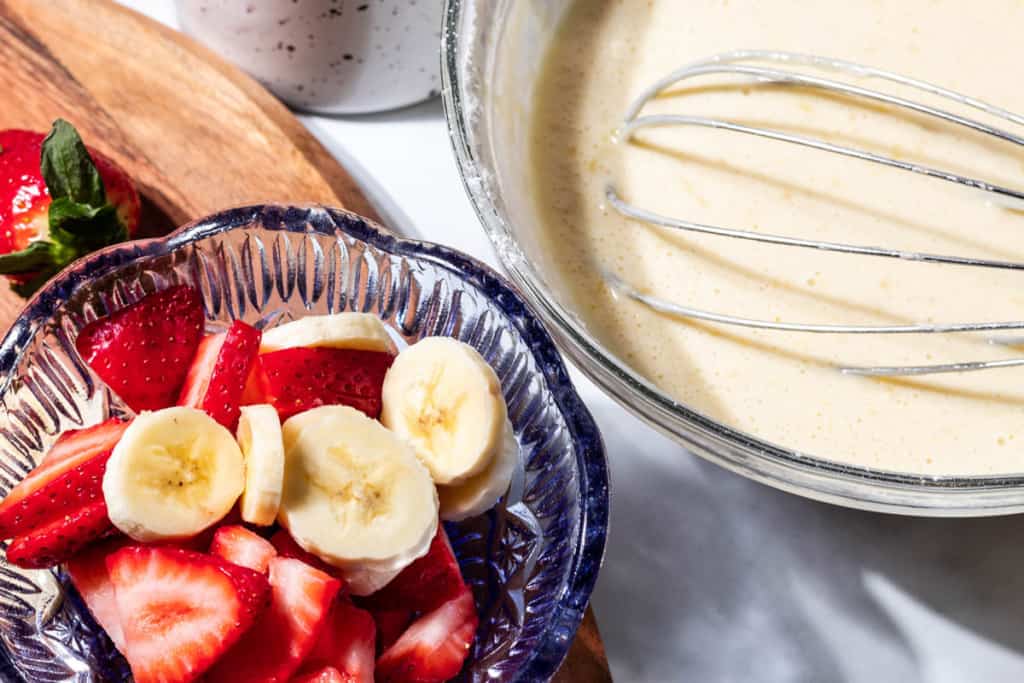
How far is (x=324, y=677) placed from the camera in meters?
0.76

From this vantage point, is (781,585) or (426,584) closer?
(426,584)

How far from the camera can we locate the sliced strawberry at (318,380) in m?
0.85

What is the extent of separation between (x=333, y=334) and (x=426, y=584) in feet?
0.63

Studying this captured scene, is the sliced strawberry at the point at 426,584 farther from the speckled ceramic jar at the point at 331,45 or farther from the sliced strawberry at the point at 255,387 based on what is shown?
the speckled ceramic jar at the point at 331,45

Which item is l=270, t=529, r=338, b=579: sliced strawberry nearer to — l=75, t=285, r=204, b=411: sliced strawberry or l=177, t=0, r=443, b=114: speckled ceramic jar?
l=75, t=285, r=204, b=411: sliced strawberry

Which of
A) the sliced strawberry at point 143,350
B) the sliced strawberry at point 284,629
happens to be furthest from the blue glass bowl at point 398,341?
the sliced strawberry at point 284,629

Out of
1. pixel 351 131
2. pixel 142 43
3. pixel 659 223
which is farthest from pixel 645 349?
pixel 142 43

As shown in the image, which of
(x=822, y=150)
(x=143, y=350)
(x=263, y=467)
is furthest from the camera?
(x=822, y=150)

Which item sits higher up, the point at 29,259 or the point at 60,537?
the point at 29,259

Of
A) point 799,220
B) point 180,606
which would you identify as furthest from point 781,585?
point 180,606

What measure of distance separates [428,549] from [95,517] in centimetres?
22

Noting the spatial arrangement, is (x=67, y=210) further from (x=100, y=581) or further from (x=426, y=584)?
(x=426, y=584)

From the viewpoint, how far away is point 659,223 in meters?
0.93

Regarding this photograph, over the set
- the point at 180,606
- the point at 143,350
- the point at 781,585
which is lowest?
the point at 781,585
